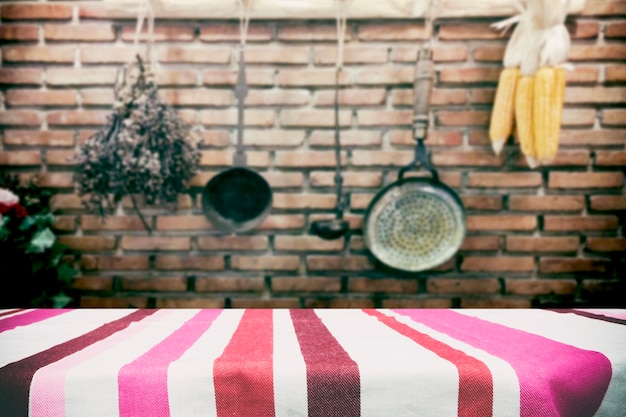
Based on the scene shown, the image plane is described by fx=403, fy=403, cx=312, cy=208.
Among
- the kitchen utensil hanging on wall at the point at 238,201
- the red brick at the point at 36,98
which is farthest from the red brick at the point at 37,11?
the kitchen utensil hanging on wall at the point at 238,201

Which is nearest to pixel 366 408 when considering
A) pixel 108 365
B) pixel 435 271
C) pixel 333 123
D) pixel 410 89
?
pixel 108 365

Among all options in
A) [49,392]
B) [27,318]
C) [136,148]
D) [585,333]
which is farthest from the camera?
[136,148]

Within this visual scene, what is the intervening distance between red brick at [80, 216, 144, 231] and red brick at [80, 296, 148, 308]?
0.90 feet

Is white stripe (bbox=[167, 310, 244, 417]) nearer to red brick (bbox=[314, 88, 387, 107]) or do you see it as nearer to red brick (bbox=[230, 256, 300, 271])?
red brick (bbox=[230, 256, 300, 271])

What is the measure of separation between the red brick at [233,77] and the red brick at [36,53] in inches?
21.5

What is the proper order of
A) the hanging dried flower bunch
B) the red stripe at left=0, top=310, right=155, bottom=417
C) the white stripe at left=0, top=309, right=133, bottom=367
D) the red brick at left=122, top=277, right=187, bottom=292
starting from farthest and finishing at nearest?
the red brick at left=122, top=277, right=187, bottom=292 → the hanging dried flower bunch → the white stripe at left=0, top=309, right=133, bottom=367 → the red stripe at left=0, top=310, right=155, bottom=417

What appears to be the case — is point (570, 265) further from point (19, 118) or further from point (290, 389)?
point (19, 118)

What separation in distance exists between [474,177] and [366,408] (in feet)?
3.95

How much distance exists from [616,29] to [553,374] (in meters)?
1.54

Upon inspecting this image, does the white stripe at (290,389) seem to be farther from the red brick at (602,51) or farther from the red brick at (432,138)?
the red brick at (602,51)

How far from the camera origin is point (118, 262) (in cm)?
161

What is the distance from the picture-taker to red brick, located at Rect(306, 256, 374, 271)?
5.25 ft

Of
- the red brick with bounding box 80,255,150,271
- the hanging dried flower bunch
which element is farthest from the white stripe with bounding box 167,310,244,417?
the red brick with bounding box 80,255,150,271

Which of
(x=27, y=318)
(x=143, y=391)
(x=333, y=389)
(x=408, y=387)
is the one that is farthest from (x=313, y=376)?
(x=27, y=318)
